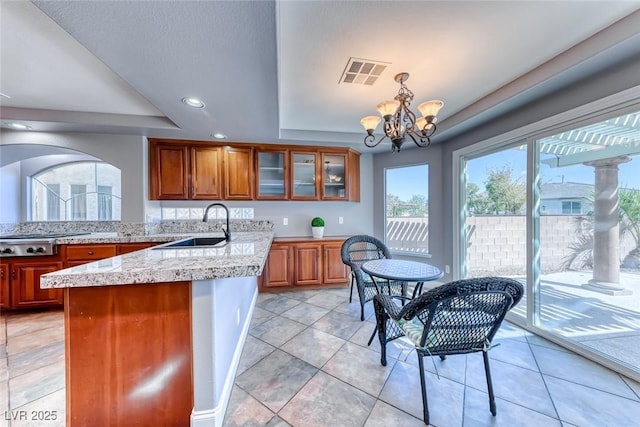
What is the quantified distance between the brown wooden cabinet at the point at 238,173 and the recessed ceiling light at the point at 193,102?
123 cm

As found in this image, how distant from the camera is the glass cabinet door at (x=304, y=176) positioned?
3.70 meters

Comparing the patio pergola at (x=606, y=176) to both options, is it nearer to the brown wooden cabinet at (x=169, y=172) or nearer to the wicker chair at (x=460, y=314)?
the wicker chair at (x=460, y=314)

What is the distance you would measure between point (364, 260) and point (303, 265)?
0.95 m

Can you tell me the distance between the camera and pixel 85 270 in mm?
1078

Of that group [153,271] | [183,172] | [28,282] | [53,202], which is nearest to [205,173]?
[183,172]

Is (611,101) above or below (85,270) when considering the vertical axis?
above

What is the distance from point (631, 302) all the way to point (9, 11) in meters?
4.66

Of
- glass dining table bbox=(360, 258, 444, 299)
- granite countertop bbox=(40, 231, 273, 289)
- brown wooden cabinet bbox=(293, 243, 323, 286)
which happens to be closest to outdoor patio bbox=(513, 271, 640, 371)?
glass dining table bbox=(360, 258, 444, 299)

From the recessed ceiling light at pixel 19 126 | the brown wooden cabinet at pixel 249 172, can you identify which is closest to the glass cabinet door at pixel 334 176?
the brown wooden cabinet at pixel 249 172

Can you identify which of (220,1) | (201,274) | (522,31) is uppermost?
(522,31)

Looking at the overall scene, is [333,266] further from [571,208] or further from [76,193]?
[76,193]

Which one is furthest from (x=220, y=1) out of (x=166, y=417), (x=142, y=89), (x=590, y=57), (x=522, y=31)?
(x=590, y=57)

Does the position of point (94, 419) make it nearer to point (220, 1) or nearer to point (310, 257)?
point (220, 1)

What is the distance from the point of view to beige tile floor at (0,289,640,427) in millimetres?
1357
